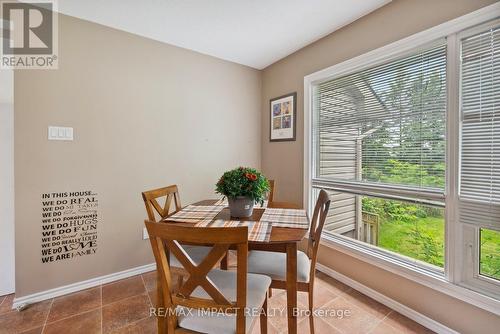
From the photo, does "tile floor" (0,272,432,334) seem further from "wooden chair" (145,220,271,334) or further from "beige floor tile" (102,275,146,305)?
"wooden chair" (145,220,271,334)

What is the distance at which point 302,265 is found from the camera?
4.76ft

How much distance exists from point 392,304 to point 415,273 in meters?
0.34

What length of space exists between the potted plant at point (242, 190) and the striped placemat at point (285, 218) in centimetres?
14

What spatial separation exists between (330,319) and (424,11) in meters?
2.33

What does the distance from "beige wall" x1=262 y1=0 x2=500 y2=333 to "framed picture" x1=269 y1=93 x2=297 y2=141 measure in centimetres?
7

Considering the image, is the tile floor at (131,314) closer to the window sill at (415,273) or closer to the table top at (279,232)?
the window sill at (415,273)

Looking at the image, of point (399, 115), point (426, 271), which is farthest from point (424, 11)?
point (426, 271)

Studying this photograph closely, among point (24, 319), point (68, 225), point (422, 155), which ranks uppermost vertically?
point (422, 155)

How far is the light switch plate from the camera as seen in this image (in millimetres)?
1883

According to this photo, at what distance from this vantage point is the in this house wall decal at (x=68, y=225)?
6.23 feet

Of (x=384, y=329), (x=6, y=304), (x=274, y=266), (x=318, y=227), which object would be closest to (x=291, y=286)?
(x=274, y=266)

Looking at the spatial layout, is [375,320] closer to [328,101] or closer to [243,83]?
[328,101]

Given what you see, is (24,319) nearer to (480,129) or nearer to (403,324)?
(403,324)

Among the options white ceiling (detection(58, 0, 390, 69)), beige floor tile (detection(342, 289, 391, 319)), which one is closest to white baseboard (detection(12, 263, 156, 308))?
beige floor tile (detection(342, 289, 391, 319))
